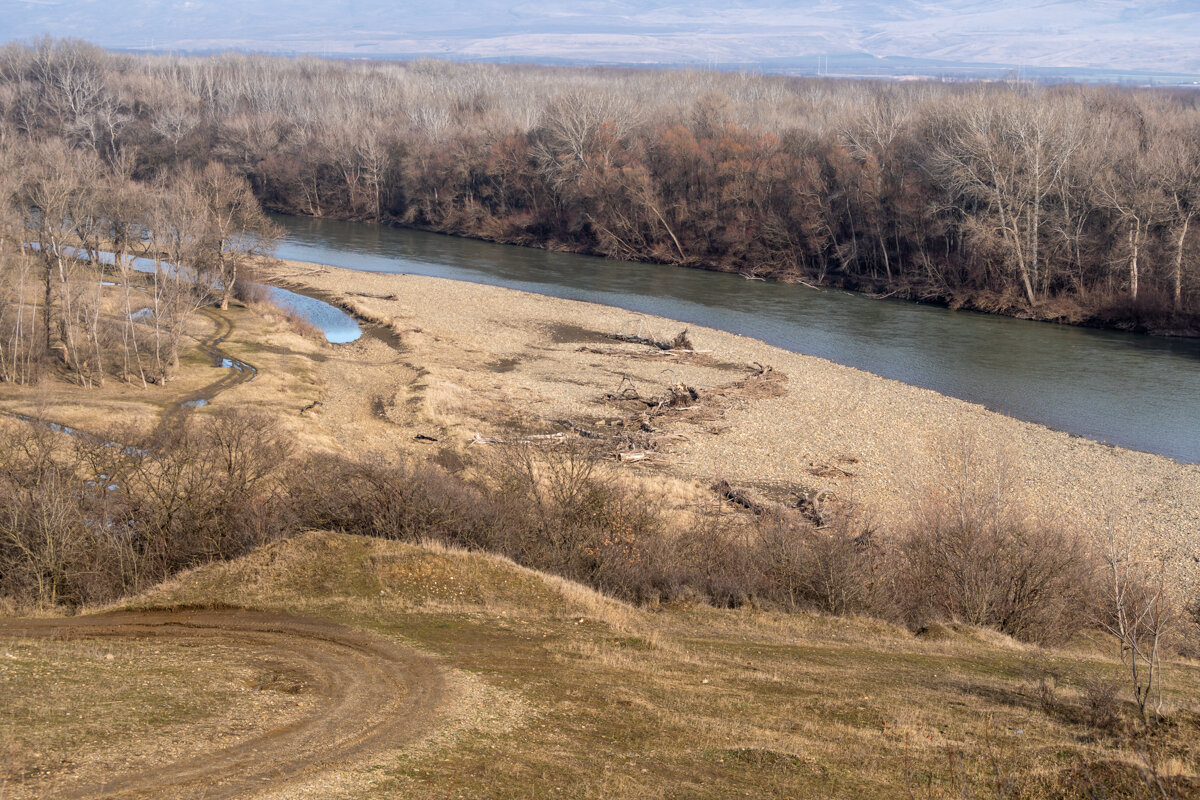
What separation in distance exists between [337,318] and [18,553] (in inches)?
1464

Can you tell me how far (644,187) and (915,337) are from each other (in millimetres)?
32976

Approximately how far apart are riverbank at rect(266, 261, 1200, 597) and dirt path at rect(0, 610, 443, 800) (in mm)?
13571

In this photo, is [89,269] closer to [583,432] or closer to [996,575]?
[583,432]

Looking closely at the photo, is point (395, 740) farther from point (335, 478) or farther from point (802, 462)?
point (802, 462)

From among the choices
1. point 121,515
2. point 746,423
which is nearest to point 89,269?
point 121,515

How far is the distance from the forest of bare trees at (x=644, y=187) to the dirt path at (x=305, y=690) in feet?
81.3

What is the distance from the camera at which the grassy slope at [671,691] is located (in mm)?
10750

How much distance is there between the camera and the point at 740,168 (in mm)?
77750

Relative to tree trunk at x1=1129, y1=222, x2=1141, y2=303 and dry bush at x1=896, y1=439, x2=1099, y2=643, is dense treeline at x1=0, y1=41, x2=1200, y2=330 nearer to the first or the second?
tree trunk at x1=1129, y1=222, x2=1141, y2=303

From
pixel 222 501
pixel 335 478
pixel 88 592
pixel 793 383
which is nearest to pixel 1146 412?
pixel 793 383

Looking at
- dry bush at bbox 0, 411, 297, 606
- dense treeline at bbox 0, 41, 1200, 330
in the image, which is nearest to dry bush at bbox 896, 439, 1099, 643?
dry bush at bbox 0, 411, 297, 606

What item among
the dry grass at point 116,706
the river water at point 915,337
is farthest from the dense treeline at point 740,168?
the dry grass at point 116,706

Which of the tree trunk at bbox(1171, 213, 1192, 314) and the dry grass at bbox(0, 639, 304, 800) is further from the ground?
the tree trunk at bbox(1171, 213, 1192, 314)

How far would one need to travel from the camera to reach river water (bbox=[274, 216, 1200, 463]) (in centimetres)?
4019
